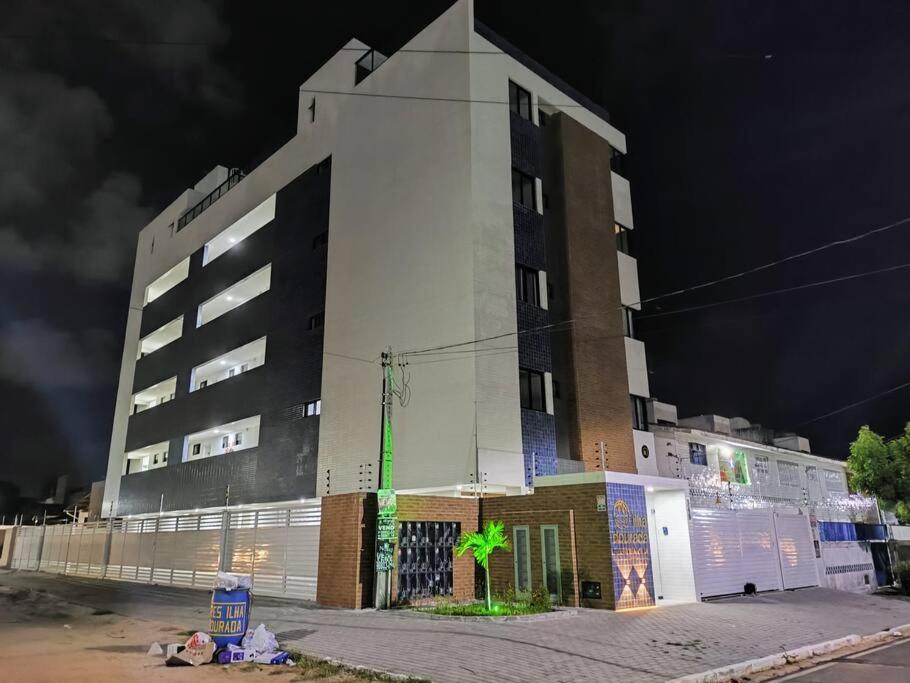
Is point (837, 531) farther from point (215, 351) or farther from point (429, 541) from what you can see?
point (215, 351)

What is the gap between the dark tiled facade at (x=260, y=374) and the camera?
92.0 feet

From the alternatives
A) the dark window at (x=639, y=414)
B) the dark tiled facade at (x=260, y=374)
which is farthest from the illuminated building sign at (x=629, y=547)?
the dark tiled facade at (x=260, y=374)

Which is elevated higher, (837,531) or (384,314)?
(384,314)

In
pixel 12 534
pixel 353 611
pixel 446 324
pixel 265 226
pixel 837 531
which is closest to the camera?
pixel 353 611

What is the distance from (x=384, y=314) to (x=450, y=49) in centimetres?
1050

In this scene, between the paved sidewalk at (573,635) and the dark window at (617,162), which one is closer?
the paved sidewalk at (573,635)

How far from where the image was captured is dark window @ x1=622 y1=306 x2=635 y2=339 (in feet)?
89.0

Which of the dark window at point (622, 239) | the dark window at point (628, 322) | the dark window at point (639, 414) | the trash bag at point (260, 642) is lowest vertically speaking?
the trash bag at point (260, 642)

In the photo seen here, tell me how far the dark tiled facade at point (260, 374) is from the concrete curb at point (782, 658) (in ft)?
63.0

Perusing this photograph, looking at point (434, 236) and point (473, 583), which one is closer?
point (473, 583)

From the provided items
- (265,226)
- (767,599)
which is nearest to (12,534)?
(265,226)

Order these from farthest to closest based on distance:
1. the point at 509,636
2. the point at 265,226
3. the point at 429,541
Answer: the point at 265,226 → the point at 429,541 → the point at 509,636

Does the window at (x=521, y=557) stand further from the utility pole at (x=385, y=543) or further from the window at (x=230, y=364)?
the window at (x=230, y=364)

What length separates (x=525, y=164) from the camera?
980 inches
